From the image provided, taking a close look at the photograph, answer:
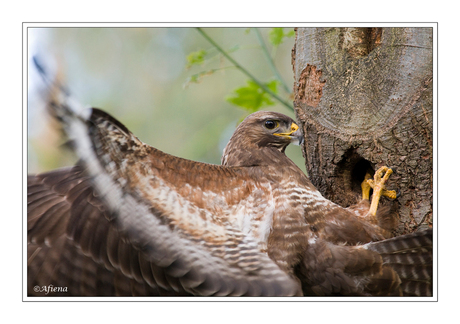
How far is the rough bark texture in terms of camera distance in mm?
2354

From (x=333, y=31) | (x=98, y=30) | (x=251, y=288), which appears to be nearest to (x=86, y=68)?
(x=98, y=30)

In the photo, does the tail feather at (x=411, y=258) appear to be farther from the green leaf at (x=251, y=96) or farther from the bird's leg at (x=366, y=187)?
the green leaf at (x=251, y=96)

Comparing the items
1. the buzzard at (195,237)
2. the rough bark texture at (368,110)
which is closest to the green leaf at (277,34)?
the rough bark texture at (368,110)

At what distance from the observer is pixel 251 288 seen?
7.41ft

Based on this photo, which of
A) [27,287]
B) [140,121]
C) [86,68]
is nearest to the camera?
[27,287]

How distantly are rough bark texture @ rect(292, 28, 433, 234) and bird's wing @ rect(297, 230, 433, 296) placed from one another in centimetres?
22

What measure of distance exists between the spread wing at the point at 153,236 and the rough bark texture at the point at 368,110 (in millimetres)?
703

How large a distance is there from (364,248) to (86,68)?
2310 millimetres

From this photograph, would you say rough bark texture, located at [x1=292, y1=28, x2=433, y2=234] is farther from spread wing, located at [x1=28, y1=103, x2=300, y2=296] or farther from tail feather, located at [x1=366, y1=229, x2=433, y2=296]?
spread wing, located at [x1=28, y1=103, x2=300, y2=296]

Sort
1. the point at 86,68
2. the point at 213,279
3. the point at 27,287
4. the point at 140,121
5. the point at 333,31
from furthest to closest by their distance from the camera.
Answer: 1. the point at 140,121
2. the point at 86,68
3. the point at 333,31
4. the point at 27,287
5. the point at 213,279

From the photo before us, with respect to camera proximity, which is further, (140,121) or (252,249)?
(140,121)

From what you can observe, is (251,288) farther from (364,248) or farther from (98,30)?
(98,30)

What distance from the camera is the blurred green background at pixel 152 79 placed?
231 cm

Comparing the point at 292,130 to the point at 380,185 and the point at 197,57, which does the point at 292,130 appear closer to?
the point at 380,185
